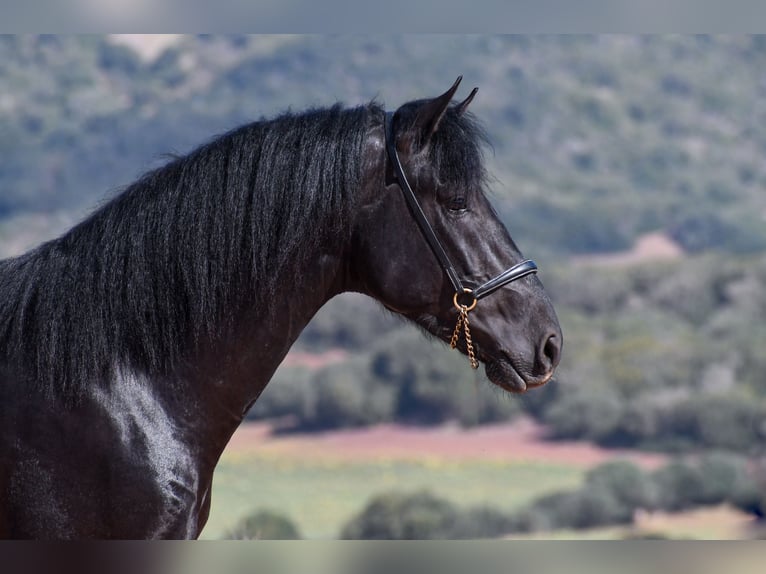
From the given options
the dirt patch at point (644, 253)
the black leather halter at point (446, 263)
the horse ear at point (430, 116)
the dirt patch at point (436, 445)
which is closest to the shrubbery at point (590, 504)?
the dirt patch at point (436, 445)

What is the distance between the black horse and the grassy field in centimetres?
1493

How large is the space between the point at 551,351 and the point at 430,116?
89 centimetres

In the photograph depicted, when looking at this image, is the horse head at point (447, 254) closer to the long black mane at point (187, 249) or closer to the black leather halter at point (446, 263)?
the black leather halter at point (446, 263)

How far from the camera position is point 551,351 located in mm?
3461

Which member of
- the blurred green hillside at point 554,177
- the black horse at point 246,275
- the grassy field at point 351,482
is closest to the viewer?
the black horse at point 246,275

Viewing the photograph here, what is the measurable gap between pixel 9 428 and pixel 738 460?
2087 cm

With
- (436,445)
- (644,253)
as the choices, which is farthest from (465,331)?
(644,253)

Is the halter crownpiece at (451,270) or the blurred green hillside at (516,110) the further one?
the blurred green hillside at (516,110)

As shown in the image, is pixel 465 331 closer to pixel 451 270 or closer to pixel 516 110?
pixel 451 270

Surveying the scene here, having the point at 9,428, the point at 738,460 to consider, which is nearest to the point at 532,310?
the point at 9,428

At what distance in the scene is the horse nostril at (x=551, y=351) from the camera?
11.3 ft

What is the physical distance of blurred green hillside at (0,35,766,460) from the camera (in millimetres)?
25750

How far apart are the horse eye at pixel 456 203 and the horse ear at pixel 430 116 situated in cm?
21

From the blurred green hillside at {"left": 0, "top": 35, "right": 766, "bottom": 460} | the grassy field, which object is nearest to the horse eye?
the grassy field
